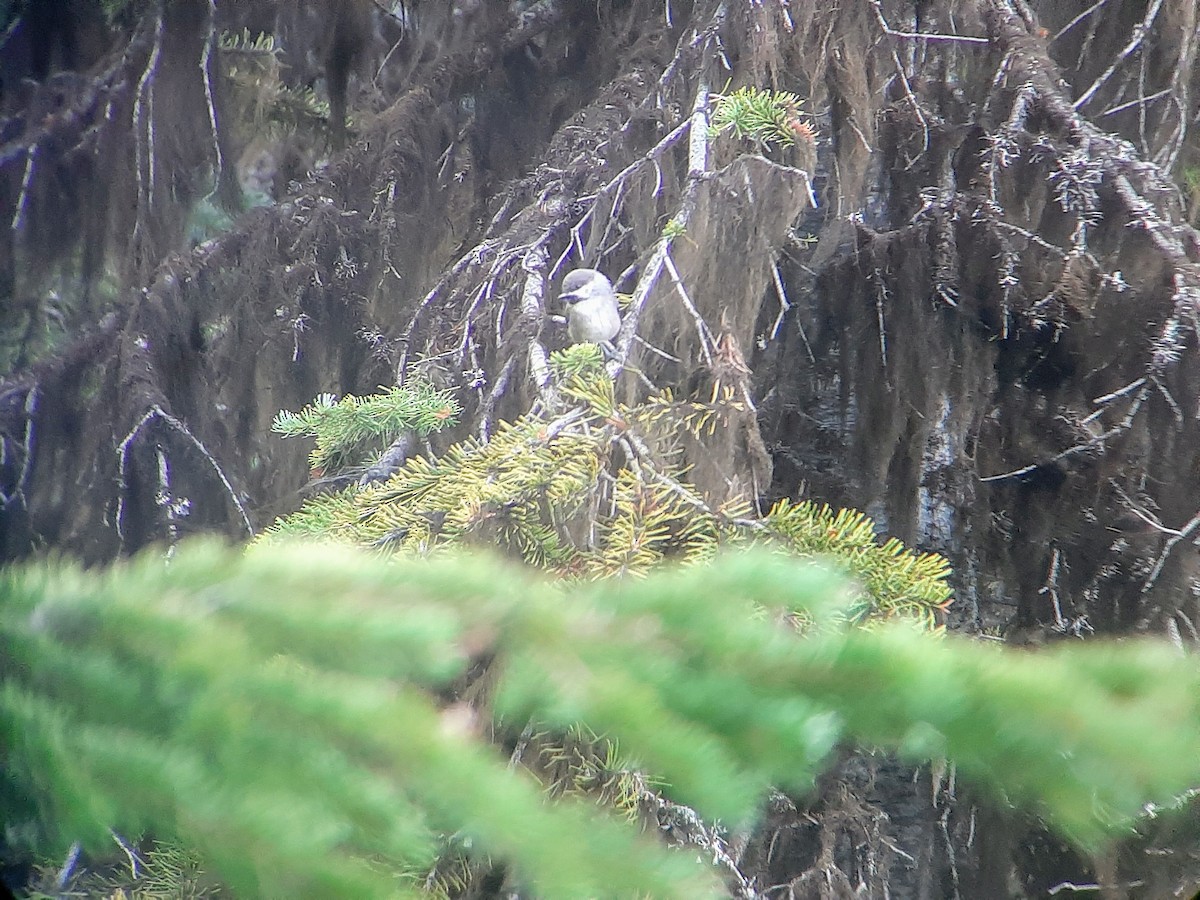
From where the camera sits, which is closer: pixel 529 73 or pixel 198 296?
pixel 198 296

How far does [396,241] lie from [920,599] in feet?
3.85

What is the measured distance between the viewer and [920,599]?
724mm

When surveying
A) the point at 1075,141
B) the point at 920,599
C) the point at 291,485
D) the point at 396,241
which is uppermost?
the point at 1075,141

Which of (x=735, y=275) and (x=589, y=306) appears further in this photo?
(x=589, y=306)

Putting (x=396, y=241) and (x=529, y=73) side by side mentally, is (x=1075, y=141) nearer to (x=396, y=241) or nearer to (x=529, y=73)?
(x=529, y=73)

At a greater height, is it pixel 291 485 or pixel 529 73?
pixel 529 73

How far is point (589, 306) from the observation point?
47.6 inches

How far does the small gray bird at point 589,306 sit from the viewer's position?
1146mm

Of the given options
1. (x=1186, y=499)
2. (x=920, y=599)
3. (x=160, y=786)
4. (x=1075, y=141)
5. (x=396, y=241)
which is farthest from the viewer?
(x=396, y=241)

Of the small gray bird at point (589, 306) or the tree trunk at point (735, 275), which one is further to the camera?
the small gray bird at point (589, 306)

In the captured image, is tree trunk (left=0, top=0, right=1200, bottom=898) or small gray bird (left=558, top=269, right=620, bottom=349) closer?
tree trunk (left=0, top=0, right=1200, bottom=898)

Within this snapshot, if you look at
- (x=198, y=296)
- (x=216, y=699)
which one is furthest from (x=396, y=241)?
(x=216, y=699)

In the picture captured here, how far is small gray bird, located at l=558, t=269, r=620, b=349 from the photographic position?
1146 mm

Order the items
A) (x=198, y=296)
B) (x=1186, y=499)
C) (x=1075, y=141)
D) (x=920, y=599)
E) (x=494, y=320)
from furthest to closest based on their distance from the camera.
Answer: (x=198, y=296), (x=494, y=320), (x=1075, y=141), (x=1186, y=499), (x=920, y=599)
